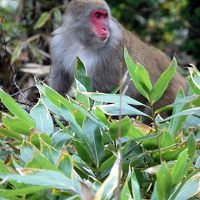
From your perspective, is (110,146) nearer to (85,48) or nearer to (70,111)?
(70,111)

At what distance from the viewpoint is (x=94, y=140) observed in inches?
85.4

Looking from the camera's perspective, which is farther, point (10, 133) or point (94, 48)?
point (94, 48)

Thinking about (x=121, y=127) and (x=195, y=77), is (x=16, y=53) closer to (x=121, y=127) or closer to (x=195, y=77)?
Result: (x=195, y=77)

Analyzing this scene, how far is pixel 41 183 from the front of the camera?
1717 mm

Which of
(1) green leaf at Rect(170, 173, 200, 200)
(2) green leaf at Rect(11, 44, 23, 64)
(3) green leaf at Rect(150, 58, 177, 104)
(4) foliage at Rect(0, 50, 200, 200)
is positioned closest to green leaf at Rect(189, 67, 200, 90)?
(4) foliage at Rect(0, 50, 200, 200)

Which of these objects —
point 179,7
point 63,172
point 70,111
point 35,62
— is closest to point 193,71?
point 70,111

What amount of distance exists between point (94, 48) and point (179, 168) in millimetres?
2980

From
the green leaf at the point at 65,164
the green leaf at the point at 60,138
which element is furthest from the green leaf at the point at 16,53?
the green leaf at the point at 65,164

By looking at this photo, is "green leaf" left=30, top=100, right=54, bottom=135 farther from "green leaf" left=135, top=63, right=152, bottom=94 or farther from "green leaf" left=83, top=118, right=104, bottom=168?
"green leaf" left=135, top=63, right=152, bottom=94

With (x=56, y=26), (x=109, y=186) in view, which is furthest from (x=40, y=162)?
(x=56, y=26)

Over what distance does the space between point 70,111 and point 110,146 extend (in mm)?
188

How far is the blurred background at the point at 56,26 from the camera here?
5.54 metres

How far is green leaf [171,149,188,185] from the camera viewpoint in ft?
6.36

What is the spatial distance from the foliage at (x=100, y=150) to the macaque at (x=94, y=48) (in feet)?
7.33
